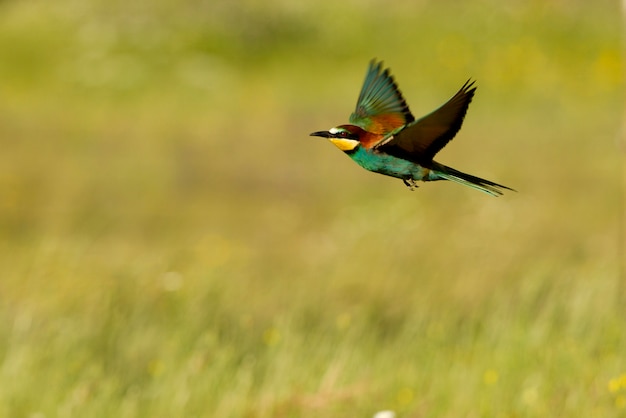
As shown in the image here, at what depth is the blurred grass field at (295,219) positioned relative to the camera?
15.6ft

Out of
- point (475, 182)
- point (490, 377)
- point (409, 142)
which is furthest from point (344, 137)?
point (490, 377)

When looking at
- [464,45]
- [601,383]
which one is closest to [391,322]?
[601,383]

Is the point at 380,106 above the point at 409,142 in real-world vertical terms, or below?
above

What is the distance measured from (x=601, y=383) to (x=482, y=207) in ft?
17.5

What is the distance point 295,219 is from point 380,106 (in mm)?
9156

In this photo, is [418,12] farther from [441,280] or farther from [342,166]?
[441,280]

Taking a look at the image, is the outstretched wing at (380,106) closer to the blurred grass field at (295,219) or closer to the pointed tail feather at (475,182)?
the pointed tail feather at (475,182)

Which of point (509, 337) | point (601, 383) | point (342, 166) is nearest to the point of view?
point (601, 383)

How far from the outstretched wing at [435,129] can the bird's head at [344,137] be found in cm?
9

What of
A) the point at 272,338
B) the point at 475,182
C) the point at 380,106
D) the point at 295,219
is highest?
the point at 295,219

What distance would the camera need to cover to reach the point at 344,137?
1.57 m

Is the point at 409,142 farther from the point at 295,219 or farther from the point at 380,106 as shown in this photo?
the point at 295,219

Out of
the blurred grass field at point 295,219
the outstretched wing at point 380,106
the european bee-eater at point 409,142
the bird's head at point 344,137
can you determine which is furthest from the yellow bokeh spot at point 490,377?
the bird's head at point 344,137

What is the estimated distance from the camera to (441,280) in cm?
679
